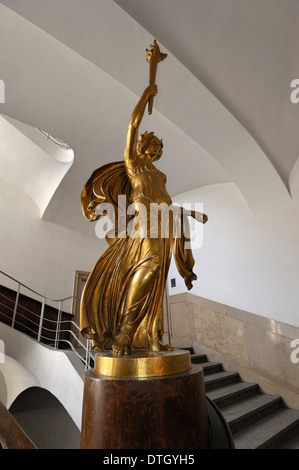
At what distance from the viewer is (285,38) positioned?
3.18m

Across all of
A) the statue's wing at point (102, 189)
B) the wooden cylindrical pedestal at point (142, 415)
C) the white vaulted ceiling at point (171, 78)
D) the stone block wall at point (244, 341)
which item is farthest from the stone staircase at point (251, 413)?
the white vaulted ceiling at point (171, 78)

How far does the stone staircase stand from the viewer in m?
2.52

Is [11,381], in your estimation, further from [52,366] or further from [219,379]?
[219,379]

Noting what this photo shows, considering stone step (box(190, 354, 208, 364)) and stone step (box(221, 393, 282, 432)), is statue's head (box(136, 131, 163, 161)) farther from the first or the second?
stone step (box(190, 354, 208, 364))

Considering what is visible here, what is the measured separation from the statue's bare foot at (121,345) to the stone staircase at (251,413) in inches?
78.9

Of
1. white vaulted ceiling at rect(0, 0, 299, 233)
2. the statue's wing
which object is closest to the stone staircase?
the statue's wing

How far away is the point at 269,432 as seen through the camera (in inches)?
103

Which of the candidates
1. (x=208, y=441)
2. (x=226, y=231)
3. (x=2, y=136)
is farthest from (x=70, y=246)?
(x=208, y=441)

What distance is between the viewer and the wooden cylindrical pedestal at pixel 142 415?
3.11 ft

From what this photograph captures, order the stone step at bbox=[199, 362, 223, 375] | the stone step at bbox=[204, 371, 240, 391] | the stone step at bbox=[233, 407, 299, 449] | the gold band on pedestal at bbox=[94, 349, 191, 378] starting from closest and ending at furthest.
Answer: the gold band on pedestal at bbox=[94, 349, 191, 378]
the stone step at bbox=[233, 407, 299, 449]
the stone step at bbox=[204, 371, 240, 391]
the stone step at bbox=[199, 362, 223, 375]

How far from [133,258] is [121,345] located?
48 centimetres

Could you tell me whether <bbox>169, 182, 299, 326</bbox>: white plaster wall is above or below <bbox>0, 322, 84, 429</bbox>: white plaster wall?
above

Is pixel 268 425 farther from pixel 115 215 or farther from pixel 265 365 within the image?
pixel 115 215

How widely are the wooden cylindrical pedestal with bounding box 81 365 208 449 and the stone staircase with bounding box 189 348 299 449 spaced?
1897 millimetres
